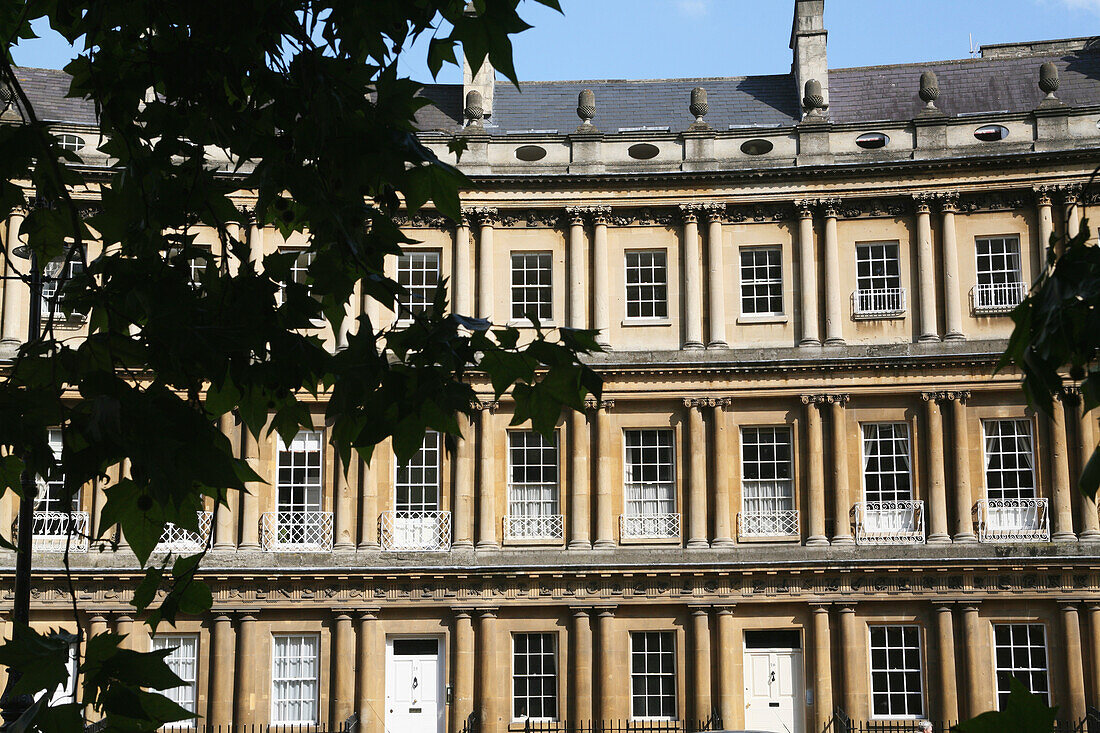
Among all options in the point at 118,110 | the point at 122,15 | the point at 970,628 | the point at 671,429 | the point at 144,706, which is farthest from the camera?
the point at 671,429

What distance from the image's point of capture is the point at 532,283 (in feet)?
92.4

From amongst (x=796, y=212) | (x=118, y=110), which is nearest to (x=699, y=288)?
(x=796, y=212)

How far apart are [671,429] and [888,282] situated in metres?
5.46

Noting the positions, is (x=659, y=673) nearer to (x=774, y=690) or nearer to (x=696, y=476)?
(x=774, y=690)

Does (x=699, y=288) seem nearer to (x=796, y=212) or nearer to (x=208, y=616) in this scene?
(x=796, y=212)

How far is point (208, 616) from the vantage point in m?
26.7

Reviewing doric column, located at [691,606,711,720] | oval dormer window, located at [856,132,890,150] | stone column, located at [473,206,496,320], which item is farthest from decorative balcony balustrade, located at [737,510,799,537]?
oval dormer window, located at [856,132,890,150]

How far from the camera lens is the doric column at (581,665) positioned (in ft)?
84.9

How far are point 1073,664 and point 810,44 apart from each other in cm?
1423

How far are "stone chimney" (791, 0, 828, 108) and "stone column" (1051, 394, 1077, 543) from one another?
351 inches

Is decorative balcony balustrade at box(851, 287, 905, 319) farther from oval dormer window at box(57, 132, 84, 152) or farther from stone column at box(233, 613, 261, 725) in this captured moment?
oval dormer window at box(57, 132, 84, 152)

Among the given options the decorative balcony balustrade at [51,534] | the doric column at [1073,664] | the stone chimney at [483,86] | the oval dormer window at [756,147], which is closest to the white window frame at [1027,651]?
the doric column at [1073,664]

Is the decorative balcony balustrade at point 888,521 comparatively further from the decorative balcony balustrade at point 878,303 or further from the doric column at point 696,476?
the decorative balcony balustrade at point 878,303

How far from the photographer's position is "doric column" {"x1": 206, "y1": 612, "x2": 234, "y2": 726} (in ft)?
85.2
